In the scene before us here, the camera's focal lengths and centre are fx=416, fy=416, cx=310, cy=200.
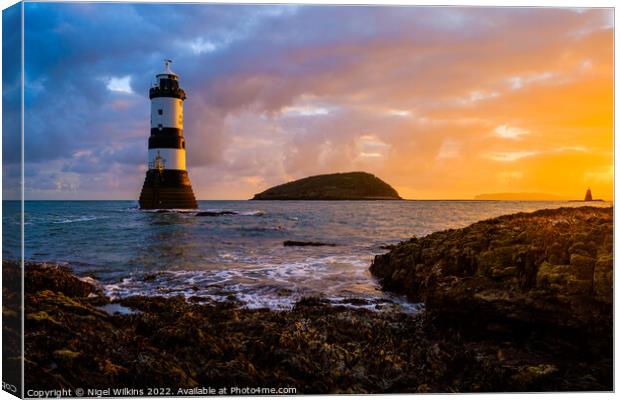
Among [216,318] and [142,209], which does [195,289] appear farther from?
[142,209]

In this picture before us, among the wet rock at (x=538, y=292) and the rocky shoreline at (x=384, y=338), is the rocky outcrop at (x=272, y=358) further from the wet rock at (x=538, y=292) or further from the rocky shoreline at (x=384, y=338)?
the wet rock at (x=538, y=292)

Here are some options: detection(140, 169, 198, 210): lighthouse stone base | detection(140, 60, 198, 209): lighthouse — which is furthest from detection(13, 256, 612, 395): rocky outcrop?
detection(140, 169, 198, 210): lighthouse stone base

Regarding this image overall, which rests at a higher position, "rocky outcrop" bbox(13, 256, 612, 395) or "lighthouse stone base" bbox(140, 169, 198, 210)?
"lighthouse stone base" bbox(140, 169, 198, 210)

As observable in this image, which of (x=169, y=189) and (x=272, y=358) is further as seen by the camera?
(x=169, y=189)

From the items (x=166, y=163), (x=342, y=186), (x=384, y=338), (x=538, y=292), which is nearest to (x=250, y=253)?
(x=342, y=186)

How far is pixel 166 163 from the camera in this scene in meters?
15.7

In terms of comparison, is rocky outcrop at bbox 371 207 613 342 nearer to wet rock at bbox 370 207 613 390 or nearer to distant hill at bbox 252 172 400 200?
wet rock at bbox 370 207 613 390

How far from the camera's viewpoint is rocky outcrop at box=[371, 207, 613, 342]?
14.6 feet

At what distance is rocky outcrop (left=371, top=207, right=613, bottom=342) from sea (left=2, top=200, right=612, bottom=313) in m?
0.64

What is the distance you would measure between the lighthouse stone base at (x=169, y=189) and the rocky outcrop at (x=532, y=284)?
38.5ft

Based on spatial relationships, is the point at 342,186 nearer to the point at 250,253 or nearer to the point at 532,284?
the point at 250,253

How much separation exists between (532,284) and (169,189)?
14067 millimetres

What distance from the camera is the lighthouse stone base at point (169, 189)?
52.3 feet

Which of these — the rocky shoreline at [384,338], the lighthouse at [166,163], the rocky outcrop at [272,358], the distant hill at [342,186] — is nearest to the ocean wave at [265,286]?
the rocky shoreline at [384,338]
